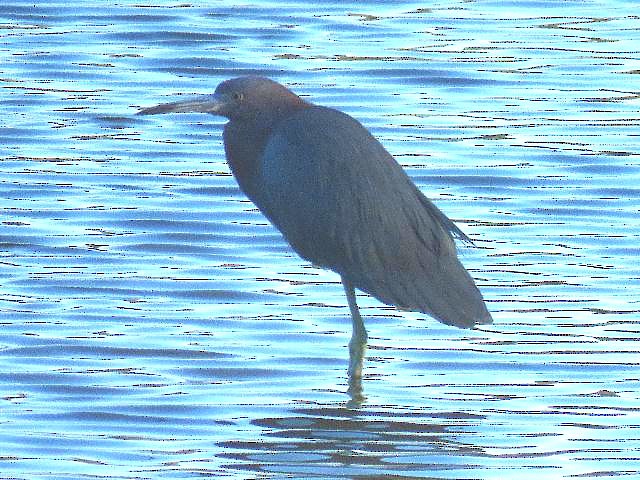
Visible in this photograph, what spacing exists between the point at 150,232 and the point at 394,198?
2.27 m

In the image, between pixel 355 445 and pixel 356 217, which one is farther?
pixel 356 217

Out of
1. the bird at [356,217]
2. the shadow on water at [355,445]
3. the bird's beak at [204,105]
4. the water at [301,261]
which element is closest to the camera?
the shadow on water at [355,445]

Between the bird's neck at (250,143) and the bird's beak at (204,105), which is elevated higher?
the bird's beak at (204,105)

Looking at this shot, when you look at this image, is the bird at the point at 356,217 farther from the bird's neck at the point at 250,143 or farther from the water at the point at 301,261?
the water at the point at 301,261

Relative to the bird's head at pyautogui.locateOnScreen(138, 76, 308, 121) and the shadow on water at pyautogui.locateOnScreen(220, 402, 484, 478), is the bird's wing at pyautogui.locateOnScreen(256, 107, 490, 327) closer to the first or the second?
the bird's head at pyautogui.locateOnScreen(138, 76, 308, 121)

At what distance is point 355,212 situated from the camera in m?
8.33

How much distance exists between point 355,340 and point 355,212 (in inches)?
20.3

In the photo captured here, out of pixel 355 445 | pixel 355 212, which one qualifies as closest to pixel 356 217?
pixel 355 212

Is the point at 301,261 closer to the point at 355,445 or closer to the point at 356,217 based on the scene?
the point at 356,217

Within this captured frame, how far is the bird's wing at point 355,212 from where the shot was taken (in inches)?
325

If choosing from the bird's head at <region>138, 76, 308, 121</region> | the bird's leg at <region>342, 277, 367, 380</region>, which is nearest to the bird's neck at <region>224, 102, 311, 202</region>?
the bird's head at <region>138, 76, 308, 121</region>

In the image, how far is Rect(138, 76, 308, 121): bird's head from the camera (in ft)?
28.0

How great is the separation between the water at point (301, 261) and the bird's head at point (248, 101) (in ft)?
3.08

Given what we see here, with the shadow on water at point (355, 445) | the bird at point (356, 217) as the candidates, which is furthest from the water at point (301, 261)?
the bird at point (356, 217)
